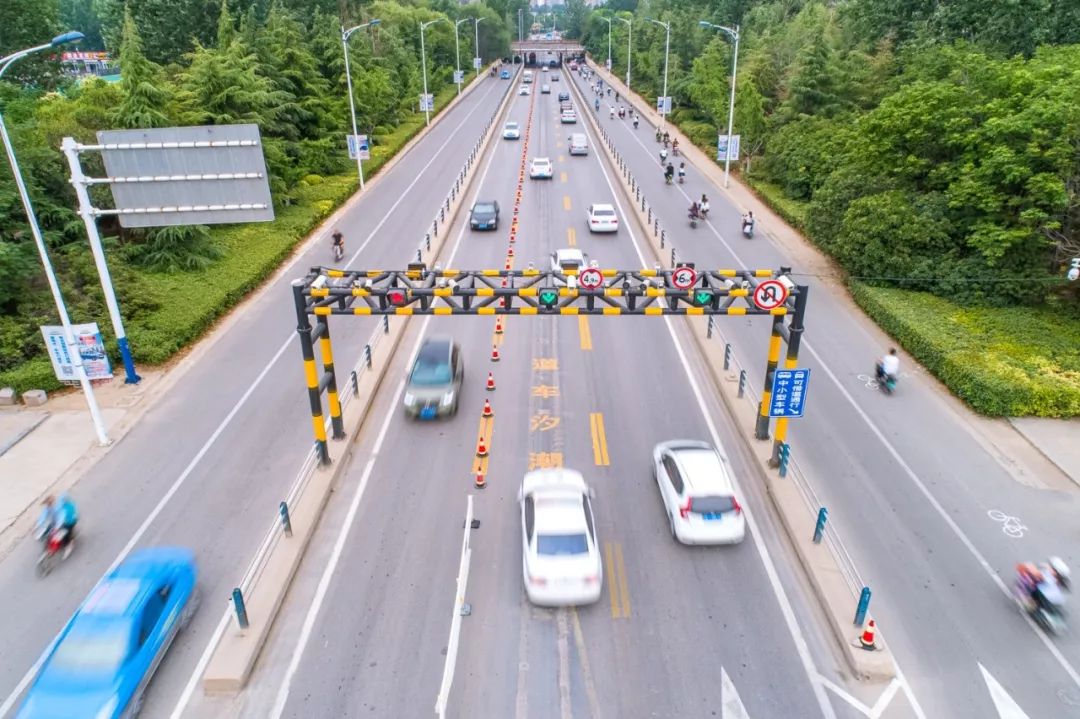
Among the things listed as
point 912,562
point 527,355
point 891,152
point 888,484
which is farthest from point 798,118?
point 912,562

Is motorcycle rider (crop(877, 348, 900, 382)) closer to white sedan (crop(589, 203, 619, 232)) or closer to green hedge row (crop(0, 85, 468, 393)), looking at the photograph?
white sedan (crop(589, 203, 619, 232))

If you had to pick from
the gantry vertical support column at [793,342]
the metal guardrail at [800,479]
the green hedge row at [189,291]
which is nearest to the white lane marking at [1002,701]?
the metal guardrail at [800,479]

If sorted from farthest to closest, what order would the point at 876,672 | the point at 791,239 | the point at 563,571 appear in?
1. the point at 791,239
2. the point at 563,571
3. the point at 876,672

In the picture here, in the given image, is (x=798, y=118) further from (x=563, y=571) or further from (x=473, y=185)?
(x=563, y=571)

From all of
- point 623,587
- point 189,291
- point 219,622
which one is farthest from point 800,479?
point 189,291

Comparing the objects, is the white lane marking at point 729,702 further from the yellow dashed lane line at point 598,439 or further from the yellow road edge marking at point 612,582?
the yellow dashed lane line at point 598,439

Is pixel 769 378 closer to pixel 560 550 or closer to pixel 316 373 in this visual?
pixel 560 550
